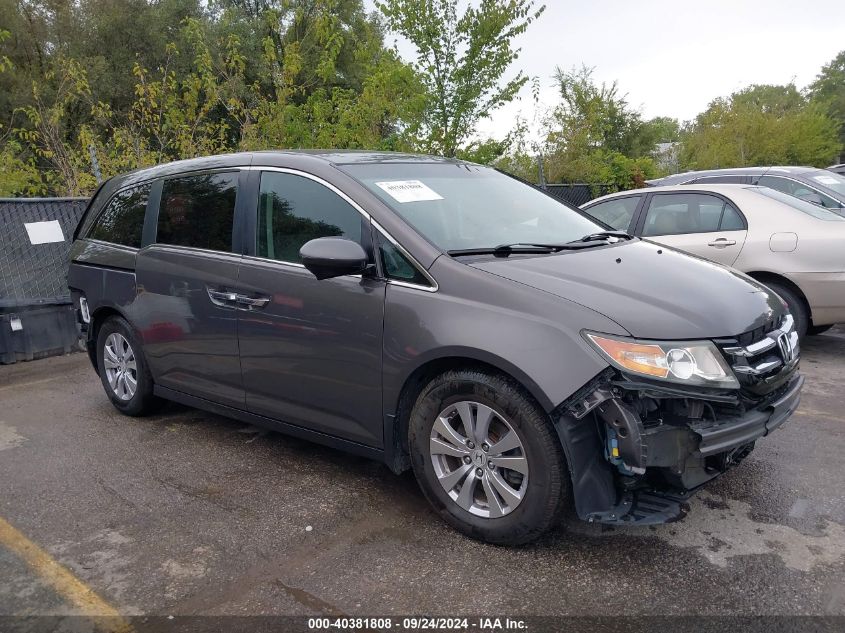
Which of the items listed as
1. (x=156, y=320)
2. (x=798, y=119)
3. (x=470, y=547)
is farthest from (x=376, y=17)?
(x=470, y=547)

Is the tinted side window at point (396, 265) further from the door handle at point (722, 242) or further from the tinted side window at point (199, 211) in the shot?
the door handle at point (722, 242)

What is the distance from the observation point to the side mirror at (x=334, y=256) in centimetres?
307

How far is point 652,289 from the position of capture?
9.58 ft

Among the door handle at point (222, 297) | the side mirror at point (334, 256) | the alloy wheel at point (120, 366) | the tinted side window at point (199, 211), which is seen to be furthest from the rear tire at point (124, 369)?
the side mirror at point (334, 256)

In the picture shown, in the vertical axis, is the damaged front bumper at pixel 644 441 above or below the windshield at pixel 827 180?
below

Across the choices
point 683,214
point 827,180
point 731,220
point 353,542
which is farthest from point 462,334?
point 827,180

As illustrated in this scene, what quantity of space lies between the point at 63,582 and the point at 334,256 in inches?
69.1

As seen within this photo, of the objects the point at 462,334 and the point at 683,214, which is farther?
the point at 683,214

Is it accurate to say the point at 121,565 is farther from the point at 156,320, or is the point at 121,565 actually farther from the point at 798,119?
the point at 798,119

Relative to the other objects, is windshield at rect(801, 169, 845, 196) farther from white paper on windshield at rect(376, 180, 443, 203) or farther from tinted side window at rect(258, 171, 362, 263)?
tinted side window at rect(258, 171, 362, 263)

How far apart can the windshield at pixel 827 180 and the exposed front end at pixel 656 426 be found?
6.68 meters

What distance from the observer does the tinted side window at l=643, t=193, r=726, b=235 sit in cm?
622

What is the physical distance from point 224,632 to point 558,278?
6.23 feet

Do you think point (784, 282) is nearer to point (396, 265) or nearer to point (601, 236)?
point (601, 236)
